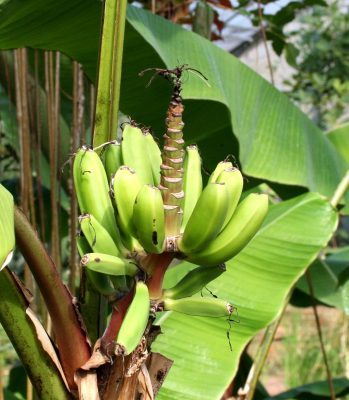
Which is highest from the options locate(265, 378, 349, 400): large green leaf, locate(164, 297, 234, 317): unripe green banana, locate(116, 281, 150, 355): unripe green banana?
locate(116, 281, 150, 355): unripe green banana

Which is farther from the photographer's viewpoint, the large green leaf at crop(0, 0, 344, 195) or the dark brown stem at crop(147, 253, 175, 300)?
the large green leaf at crop(0, 0, 344, 195)

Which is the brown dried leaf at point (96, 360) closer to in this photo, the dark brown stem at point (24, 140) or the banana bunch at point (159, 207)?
the banana bunch at point (159, 207)

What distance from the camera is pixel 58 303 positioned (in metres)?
0.62

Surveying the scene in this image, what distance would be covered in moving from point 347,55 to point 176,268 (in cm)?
328

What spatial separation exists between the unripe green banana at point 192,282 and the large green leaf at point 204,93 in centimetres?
31

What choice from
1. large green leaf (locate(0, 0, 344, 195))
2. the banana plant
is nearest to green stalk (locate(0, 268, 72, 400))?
the banana plant

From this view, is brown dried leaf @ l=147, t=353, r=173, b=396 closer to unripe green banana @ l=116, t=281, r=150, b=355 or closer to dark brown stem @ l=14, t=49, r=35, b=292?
unripe green banana @ l=116, t=281, r=150, b=355

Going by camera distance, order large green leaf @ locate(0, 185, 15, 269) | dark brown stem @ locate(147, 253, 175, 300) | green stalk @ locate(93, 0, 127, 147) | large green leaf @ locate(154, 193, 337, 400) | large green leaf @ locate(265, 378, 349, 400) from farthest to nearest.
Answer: large green leaf @ locate(265, 378, 349, 400) < large green leaf @ locate(154, 193, 337, 400) < green stalk @ locate(93, 0, 127, 147) < dark brown stem @ locate(147, 253, 175, 300) < large green leaf @ locate(0, 185, 15, 269)

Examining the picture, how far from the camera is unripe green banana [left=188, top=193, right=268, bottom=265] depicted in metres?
0.59

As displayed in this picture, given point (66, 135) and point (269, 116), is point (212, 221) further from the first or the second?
point (66, 135)

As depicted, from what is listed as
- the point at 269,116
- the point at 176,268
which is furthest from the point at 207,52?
the point at 176,268

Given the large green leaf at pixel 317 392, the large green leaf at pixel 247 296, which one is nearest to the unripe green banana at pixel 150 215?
the large green leaf at pixel 247 296

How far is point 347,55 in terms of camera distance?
3924mm

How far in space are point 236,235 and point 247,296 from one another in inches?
12.6
